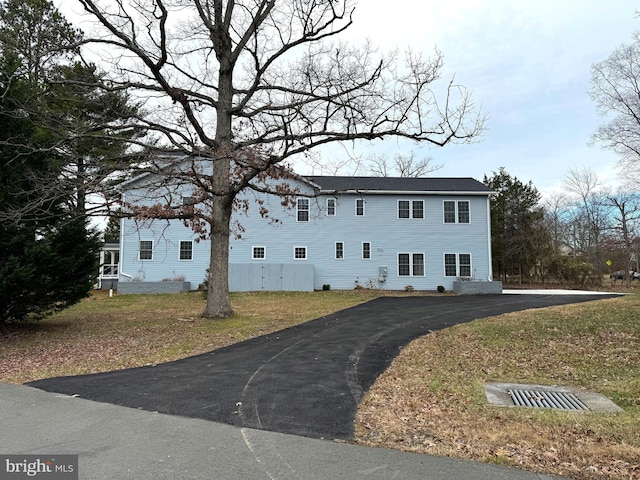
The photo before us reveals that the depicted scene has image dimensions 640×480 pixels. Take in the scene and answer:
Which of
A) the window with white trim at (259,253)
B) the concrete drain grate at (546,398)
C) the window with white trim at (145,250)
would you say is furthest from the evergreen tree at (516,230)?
the concrete drain grate at (546,398)

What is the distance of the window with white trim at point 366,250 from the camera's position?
84.1ft

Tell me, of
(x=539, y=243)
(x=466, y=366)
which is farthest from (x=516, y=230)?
(x=466, y=366)

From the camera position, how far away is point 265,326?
1210 centimetres

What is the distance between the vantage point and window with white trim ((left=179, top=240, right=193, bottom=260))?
83.8 feet

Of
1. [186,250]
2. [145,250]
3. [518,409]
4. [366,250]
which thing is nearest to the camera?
[518,409]

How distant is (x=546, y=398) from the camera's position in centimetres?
575

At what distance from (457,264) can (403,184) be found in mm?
6157

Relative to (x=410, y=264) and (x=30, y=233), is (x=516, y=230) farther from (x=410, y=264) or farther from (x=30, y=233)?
(x=30, y=233)

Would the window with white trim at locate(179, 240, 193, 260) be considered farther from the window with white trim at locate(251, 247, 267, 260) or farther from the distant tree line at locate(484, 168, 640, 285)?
the distant tree line at locate(484, 168, 640, 285)

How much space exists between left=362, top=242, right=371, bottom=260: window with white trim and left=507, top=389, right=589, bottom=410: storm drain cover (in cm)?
1947

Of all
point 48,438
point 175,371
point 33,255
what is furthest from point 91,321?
point 48,438

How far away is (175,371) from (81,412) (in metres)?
2.26

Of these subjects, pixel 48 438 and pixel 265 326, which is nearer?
pixel 48 438

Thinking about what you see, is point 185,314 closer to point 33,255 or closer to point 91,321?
point 91,321
